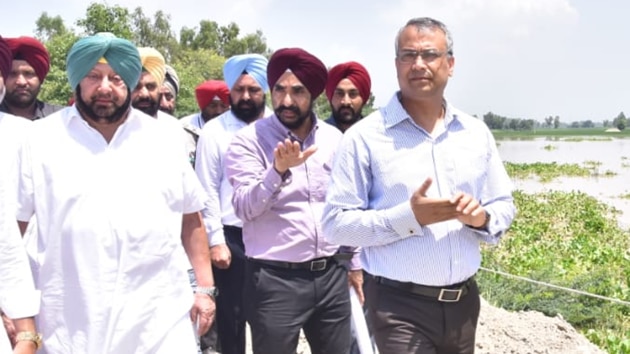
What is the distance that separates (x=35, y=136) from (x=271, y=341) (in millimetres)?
1330

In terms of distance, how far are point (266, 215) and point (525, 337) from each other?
2879 mm

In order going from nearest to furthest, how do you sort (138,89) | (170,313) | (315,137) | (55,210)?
(55,210) < (170,313) < (315,137) < (138,89)

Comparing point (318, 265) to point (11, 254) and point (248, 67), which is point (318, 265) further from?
point (248, 67)

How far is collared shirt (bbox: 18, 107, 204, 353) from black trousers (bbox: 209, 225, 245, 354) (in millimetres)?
1432

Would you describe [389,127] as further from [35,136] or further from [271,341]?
[35,136]

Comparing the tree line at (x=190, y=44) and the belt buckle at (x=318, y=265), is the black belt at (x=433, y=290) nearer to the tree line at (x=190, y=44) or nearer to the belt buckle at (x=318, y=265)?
the belt buckle at (x=318, y=265)

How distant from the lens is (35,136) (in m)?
2.27

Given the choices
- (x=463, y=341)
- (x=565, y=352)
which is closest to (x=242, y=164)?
(x=463, y=341)

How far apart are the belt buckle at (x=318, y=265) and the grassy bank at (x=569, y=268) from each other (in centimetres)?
357

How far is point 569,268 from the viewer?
9617mm

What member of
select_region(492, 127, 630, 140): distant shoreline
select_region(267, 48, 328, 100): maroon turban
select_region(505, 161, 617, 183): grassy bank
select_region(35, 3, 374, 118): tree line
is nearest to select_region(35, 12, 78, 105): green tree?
select_region(35, 3, 374, 118): tree line

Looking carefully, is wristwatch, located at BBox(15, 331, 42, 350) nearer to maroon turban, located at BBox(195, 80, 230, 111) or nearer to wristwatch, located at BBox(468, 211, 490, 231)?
wristwatch, located at BBox(468, 211, 490, 231)

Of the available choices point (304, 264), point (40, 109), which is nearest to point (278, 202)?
point (304, 264)

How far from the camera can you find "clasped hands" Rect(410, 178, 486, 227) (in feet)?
7.46
